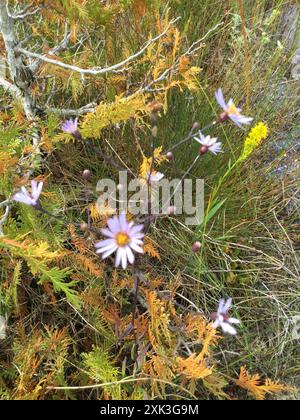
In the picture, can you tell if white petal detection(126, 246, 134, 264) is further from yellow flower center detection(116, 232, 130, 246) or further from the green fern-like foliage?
the green fern-like foliage

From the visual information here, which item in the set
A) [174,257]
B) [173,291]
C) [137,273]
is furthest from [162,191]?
[137,273]

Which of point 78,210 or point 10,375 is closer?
point 10,375

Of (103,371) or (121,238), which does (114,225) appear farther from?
(103,371)

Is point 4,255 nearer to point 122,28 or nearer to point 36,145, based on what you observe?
point 36,145

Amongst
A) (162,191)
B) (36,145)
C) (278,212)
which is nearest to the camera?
(36,145)

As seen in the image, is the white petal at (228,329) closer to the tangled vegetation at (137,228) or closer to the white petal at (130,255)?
the tangled vegetation at (137,228)

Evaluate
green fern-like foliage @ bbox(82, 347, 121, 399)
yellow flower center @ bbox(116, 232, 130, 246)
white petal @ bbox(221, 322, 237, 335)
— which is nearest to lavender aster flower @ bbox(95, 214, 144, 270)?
yellow flower center @ bbox(116, 232, 130, 246)

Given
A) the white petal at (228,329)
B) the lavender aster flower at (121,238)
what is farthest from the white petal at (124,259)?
the white petal at (228,329)
